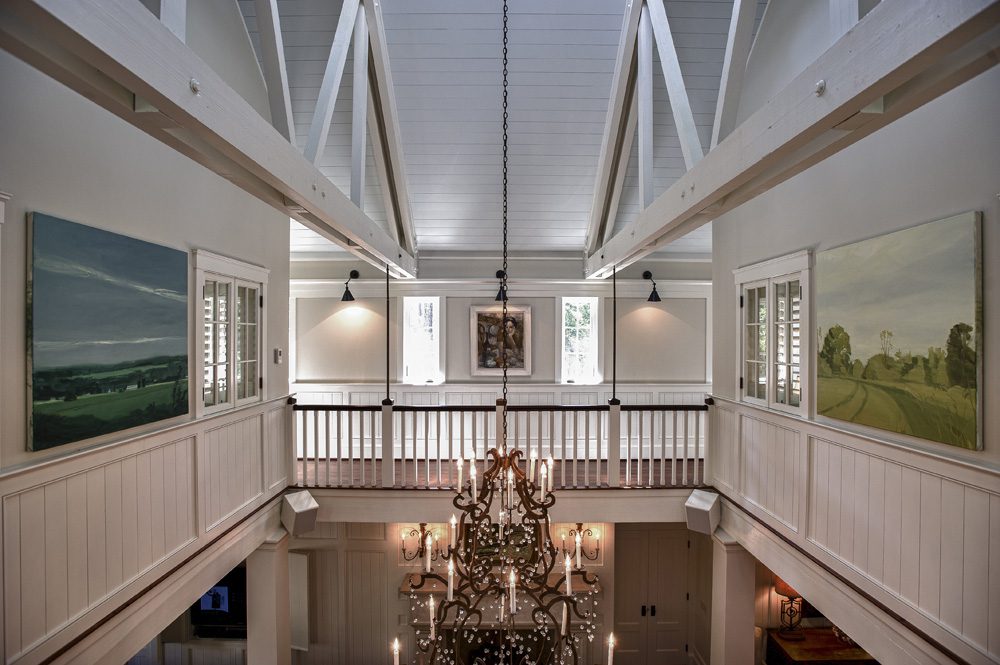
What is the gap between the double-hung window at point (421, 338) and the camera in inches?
284

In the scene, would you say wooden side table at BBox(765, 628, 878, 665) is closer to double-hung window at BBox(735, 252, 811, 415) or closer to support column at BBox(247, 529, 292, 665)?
double-hung window at BBox(735, 252, 811, 415)

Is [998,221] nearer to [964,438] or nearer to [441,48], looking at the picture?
[964,438]

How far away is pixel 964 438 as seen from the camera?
7.75ft

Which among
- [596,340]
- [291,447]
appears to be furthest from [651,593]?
[291,447]

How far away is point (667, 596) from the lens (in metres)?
6.77

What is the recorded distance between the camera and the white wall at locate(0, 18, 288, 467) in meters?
2.18

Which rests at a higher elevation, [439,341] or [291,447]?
[439,341]

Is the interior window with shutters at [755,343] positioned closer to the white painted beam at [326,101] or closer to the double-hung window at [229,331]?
the white painted beam at [326,101]

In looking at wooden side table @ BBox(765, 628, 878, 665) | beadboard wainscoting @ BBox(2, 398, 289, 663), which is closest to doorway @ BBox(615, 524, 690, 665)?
wooden side table @ BBox(765, 628, 878, 665)

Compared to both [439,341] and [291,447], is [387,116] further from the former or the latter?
[291,447]

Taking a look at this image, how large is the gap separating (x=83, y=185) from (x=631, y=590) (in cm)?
741

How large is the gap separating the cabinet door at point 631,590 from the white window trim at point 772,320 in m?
3.20

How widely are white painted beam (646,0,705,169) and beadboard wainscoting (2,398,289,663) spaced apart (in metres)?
3.93

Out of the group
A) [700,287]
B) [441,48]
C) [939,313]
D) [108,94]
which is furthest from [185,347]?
[700,287]
